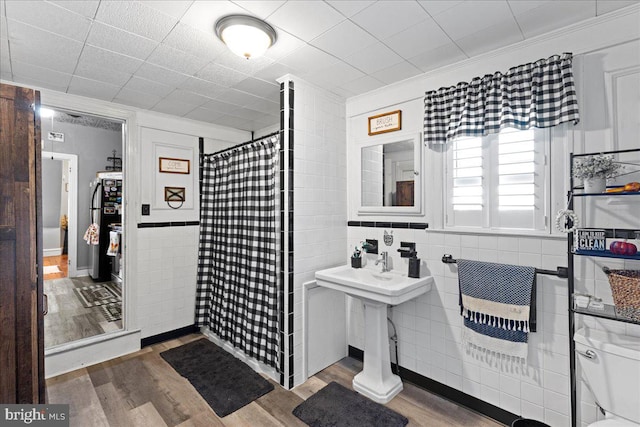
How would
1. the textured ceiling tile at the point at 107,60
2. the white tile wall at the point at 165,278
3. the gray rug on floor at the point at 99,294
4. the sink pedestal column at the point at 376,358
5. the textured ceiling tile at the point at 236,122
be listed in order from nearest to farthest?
the textured ceiling tile at the point at 107,60 → the sink pedestal column at the point at 376,358 → the white tile wall at the point at 165,278 → the textured ceiling tile at the point at 236,122 → the gray rug on floor at the point at 99,294

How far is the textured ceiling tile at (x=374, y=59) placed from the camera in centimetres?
194

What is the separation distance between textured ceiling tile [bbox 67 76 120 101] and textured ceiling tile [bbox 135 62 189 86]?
42cm

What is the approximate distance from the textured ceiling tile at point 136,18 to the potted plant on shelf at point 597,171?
2.26 metres

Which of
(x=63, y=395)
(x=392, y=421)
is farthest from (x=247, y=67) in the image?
(x=63, y=395)

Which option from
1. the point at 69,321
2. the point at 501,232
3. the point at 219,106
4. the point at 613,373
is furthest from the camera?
the point at 69,321

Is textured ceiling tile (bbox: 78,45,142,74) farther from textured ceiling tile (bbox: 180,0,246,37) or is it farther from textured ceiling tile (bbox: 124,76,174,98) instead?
textured ceiling tile (bbox: 180,0,246,37)

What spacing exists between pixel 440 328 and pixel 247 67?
2.37 meters

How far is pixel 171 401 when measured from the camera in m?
2.16

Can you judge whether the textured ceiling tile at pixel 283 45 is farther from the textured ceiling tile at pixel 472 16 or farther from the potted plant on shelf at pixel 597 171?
the potted plant on shelf at pixel 597 171

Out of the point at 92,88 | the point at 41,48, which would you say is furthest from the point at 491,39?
the point at 92,88

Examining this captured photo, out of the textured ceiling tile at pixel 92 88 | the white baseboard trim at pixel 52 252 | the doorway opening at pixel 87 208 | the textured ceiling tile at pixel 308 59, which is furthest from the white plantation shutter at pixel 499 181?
the white baseboard trim at pixel 52 252

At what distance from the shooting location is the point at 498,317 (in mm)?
1892

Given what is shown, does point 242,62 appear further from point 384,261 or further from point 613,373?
point 613,373

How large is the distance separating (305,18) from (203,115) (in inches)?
77.1
